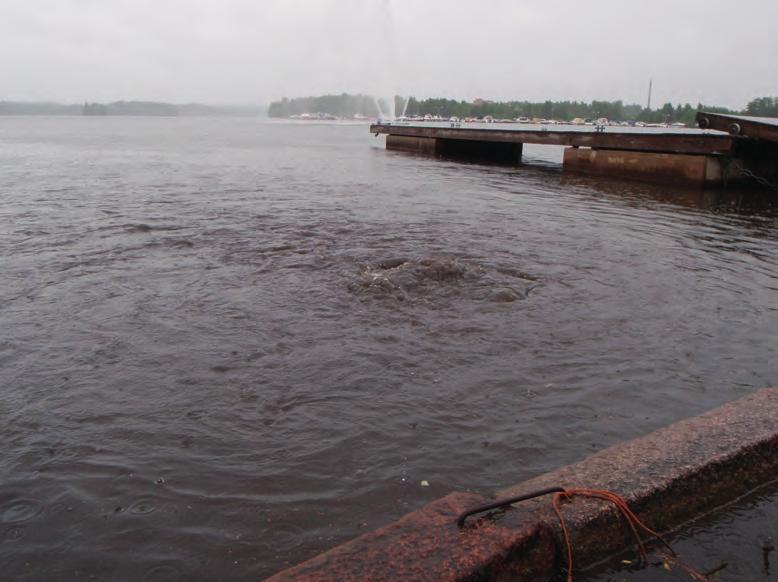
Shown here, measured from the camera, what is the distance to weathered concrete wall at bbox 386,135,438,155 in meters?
41.3

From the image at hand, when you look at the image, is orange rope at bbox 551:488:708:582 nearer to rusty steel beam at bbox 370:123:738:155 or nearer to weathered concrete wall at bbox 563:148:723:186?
rusty steel beam at bbox 370:123:738:155

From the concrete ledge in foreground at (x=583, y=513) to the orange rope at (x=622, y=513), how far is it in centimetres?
4

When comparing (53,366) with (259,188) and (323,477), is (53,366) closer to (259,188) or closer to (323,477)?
(323,477)

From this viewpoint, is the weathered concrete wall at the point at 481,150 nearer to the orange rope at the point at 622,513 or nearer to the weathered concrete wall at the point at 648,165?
the weathered concrete wall at the point at 648,165

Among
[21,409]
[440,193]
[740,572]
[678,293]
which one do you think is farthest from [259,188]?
[740,572]

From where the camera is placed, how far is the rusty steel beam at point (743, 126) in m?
20.4

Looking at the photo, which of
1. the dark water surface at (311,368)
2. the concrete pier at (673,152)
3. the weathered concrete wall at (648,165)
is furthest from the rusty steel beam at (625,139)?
the dark water surface at (311,368)

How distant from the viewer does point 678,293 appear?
353 inches

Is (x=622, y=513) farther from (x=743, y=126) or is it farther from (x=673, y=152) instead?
(x=673, y=152)

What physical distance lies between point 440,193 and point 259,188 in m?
6.30

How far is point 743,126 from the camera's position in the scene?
2114 centimetres

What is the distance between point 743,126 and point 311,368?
68.9 ft

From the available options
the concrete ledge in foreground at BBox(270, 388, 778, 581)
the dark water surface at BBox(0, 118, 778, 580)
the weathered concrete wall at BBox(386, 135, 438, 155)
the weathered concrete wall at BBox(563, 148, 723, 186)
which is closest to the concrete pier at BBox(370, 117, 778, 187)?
the weathered concrete wall at BBox(563, 148, 723, 186)

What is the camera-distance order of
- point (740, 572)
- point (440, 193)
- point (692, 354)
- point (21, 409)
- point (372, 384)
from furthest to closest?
point (440, 193)
point (692, 354)
point (372, 384)
point (21, 409)
point (740, 572)
